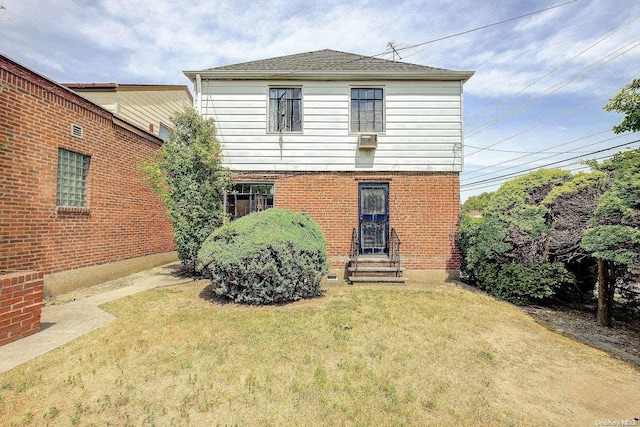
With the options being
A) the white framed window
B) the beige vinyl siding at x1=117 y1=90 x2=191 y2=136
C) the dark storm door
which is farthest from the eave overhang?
the white framed window

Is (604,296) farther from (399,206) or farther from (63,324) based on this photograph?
(63,324)

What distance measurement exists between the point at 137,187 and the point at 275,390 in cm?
860

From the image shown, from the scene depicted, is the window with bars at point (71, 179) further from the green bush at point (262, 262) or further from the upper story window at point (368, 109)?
the upper story window at point (368, 109)

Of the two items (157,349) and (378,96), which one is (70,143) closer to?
(157,349)

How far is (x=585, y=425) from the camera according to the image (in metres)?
2.62

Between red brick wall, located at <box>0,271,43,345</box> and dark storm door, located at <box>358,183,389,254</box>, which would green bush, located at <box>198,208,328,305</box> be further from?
dark storm door, located at <box>358,183,389,254</box>

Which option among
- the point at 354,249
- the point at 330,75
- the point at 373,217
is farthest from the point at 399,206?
the point at 330,75

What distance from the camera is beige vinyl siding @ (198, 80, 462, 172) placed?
9.02m

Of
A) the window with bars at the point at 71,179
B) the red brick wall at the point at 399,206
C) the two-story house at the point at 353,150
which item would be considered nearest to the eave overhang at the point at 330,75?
the two-story house at the point at 353,150

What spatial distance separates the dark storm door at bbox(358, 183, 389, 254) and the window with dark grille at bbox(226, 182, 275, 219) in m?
2.91

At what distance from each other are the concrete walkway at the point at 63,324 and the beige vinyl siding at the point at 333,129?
15.2 ft

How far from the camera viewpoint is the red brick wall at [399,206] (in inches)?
350

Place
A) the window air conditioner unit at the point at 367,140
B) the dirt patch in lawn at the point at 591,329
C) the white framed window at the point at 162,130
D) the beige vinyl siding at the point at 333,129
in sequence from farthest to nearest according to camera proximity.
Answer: the white framed window at the point at 162,130 < the beige vinyl siding at the point at 333,129 < the window air conditioner unit at the point at 367,140 < the dirt patch in lawn at the point at 591,329

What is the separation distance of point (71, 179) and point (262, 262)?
208 inches
